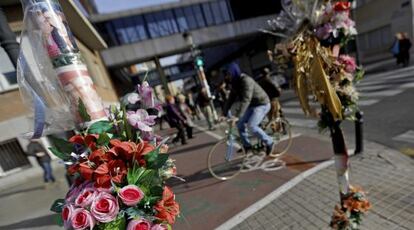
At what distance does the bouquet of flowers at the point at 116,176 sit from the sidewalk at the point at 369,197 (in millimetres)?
2045

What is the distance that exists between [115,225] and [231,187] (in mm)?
3330

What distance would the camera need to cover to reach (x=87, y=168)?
4.48ft

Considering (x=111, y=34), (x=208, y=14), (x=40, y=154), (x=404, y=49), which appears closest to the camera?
(x=40, y=154)

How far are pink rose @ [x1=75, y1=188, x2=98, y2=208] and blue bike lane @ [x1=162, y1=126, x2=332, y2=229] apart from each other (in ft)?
8.00

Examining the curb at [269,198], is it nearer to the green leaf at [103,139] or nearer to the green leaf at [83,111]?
the green leaf at [103,139]

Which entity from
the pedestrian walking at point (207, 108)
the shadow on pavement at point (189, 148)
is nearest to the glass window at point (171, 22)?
the pedestrian walking at point (207, 108)

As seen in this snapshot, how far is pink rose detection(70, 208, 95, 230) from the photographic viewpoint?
125cm

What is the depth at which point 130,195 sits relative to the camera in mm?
1322

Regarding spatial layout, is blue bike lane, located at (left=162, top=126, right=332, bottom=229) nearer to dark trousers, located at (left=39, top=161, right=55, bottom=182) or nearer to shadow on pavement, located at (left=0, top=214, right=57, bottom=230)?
shadow on pavement, located at (left=0, top=214, right=57, bottom=230)

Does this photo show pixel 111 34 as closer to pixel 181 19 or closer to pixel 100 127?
pixel 181 19

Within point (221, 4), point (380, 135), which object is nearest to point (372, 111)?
point (380, 135)

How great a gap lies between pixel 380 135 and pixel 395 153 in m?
1.17

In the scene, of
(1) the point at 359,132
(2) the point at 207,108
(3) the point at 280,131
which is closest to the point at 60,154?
(1) the point at 359,132

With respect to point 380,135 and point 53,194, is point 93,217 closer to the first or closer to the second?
point 380,135
